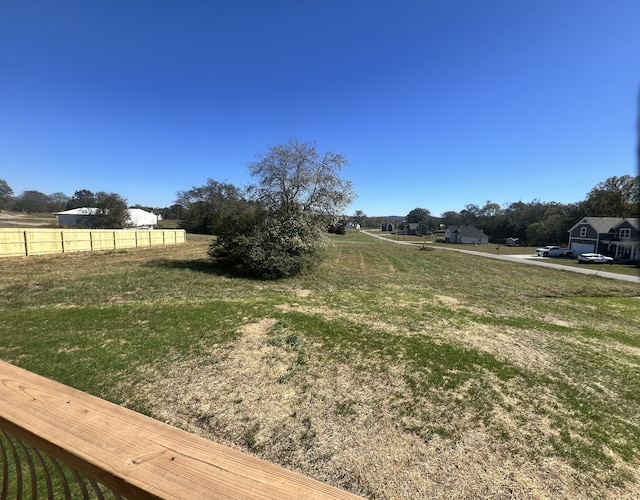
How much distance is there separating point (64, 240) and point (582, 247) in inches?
1861

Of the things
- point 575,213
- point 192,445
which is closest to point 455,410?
point 192,445

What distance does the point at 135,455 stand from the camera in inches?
29.7

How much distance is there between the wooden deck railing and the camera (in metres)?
0.69

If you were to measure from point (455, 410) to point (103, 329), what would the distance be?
6246mm

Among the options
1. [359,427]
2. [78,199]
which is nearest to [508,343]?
[359,427]

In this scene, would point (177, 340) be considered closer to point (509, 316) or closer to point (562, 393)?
point (562, 393)

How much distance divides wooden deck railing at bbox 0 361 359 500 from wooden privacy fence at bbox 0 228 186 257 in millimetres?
20789

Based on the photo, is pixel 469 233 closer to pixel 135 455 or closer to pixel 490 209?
pixel 490 209

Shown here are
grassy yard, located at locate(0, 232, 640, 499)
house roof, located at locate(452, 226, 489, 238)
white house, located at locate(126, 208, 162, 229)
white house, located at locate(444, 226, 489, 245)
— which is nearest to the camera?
grassy yard, located at locate(0, 232, 640, 499)

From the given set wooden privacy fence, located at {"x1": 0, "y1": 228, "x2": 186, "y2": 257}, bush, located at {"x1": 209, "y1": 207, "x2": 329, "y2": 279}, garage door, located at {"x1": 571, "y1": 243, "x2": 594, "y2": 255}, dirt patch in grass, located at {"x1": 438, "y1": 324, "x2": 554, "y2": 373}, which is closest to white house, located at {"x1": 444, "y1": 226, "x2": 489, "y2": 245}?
garage door, located at {"x1": 571, "y1": 243, "x2": 594, "y2": 255}

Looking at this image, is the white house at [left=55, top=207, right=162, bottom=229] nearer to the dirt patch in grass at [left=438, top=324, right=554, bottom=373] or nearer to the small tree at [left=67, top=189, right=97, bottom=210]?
the small tree at [left=67, top=189, right=97, bottom=210]

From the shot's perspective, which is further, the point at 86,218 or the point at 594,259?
the point at 86,218

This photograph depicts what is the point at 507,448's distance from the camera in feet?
10.2

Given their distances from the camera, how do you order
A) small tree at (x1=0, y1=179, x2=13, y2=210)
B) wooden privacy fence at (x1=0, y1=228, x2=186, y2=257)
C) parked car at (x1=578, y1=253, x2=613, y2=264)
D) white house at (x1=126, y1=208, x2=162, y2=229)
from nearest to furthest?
1. wooden privacy fence at (x1=0, y1=228, x2=186, y2=257)
2. parked car at (x1=578, y1=253, x2=613, y2=264)
3. white house at (x1=126, y1=208, x2=162, y2=229)
4. small tree at (x1=0, y1=179, x2=13, y2=210)
